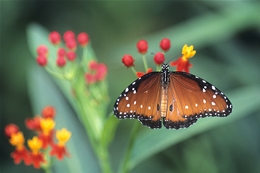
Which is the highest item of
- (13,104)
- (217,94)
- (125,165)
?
(13,104)

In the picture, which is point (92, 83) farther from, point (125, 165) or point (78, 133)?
point (78, 133)

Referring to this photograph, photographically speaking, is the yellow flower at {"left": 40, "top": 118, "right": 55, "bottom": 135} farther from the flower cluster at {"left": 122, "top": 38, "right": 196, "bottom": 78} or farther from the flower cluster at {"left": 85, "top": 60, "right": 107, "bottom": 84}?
the flower cluster at {"left": 122, "top": 38, "right": 196, "bottom": 78}

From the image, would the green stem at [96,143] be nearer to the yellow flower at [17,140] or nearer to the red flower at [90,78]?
the red flower at [90,78]

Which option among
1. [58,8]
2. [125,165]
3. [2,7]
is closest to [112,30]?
[58,8]

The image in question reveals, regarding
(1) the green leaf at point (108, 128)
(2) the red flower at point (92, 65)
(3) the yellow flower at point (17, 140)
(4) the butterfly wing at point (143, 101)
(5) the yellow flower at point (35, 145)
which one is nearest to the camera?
(4) the butterfly wing at point (143, 101)

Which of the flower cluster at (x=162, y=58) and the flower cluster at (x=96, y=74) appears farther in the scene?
the flower cluster at (x=96, y=74)

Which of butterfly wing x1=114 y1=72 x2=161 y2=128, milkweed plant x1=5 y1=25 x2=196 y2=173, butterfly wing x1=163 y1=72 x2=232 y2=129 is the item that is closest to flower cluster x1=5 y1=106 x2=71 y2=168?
milkweed plant x1=5 y1=25 x2=196 y2=173

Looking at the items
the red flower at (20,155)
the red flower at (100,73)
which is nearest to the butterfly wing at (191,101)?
the red flower at (100,73)
